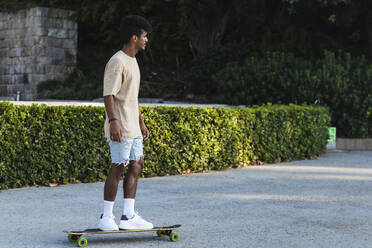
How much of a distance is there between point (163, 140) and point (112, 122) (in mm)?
5298

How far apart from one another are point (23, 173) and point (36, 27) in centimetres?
1325

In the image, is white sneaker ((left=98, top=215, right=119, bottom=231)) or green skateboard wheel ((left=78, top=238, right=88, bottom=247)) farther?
white sneaker ((left=98, top=215, right=119, bottom=231))

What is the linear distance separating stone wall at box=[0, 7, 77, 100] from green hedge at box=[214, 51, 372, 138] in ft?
21.5

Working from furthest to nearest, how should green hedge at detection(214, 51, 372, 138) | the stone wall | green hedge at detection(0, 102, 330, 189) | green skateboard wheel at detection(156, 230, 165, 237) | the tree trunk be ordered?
the tree trunk → the stone wall → green hedge at detection(214, 51, 372, 138) → green hedge at detection(0, 102, 330, 189) → green skateboard wheel at detection(156, 230, 165, 237)

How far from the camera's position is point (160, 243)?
548 centimetres

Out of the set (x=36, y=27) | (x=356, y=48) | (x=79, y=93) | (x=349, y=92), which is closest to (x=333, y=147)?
(x=349, y=92)

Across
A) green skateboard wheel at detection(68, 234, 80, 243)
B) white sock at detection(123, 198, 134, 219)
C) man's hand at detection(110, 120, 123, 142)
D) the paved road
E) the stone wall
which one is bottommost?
the paved road

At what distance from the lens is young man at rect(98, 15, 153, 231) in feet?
17.3

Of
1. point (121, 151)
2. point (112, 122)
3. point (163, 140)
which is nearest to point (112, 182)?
point (121, 151)

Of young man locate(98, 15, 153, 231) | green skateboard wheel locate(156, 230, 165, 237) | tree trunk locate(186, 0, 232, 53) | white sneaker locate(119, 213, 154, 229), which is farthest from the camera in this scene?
tree trunk locate(186, 0, 232, 53)

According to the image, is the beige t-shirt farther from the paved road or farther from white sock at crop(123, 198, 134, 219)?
the paved road

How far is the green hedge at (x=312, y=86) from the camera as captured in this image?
15938mm

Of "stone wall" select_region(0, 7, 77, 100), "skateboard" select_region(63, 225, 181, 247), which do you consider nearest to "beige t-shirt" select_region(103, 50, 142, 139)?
"skateboard" select_region(63, 225, 181, 247)

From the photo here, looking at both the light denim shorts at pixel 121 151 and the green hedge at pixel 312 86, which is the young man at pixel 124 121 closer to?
the light denim shorts at pixel 121 151
